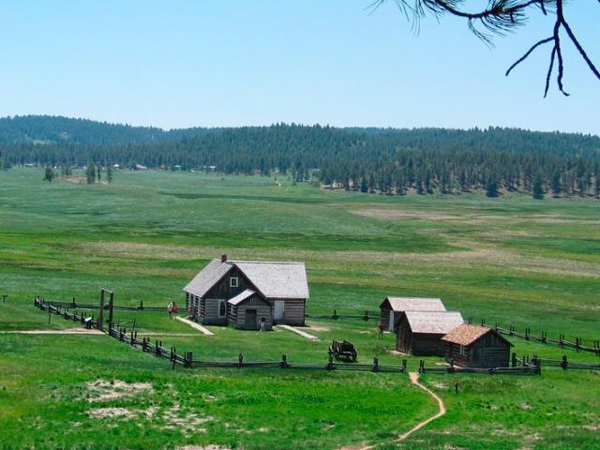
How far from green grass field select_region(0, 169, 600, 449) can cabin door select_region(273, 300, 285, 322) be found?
261 centimetres

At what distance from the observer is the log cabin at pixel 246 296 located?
210 ft

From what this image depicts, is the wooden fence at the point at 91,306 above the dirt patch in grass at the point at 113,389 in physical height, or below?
above

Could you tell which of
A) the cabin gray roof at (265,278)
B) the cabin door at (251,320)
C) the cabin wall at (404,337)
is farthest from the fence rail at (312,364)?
the cabin gray roof at (265,278)

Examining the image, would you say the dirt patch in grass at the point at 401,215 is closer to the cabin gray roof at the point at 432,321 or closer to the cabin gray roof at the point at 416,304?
the cabin gray roof at the point at 416,304

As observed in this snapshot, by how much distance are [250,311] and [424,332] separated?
A: 12219 mm

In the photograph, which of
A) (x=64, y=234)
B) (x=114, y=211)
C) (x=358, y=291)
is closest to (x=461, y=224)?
(x=114, y=211)

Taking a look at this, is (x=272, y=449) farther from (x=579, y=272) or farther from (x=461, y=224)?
(x=461, y=224)

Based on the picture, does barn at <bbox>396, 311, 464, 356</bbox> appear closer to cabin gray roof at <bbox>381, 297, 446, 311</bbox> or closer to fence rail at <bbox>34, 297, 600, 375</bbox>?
cabin gray roof at <bbox>381, 297, 446, 311</bbox>

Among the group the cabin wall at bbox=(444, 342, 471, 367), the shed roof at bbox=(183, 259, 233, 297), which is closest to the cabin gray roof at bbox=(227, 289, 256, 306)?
the shed roof at bbox=(183, 259, 233, 297)

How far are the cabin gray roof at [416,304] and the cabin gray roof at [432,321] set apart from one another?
3.63 meters

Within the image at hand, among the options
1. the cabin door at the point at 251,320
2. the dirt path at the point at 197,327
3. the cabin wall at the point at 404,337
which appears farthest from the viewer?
the cabin door at the point at 251,320

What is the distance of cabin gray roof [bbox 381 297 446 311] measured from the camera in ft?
208

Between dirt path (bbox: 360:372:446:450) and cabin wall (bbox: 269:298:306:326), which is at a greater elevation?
cabin wall (bbox: 269:298:306:326)

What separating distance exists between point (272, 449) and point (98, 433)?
627 cm
